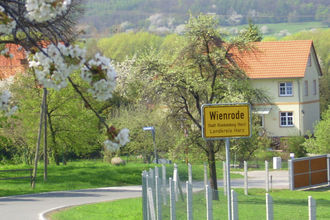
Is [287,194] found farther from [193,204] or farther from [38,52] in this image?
[38,52]

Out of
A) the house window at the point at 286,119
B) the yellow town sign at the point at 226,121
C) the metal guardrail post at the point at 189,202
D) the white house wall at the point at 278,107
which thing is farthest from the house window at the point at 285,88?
the metal guardrail post at the point at 189,202

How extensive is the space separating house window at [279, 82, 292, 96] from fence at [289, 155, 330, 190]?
2632 centimetres

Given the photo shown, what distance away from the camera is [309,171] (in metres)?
31.8

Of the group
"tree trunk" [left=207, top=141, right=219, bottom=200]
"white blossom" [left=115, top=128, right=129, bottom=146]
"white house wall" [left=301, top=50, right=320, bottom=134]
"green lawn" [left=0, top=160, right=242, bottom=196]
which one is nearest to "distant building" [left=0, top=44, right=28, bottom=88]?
"white blossom" [left=115, top=128, right=129, bottom=146]

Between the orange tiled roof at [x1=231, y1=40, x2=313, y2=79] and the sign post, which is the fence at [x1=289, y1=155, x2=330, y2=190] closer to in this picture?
the sign post

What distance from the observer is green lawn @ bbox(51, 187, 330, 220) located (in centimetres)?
813

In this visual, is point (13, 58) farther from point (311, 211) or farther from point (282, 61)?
point (282, 61)

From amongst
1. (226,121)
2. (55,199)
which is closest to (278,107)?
(55,199)

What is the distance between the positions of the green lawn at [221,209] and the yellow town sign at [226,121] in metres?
1.10

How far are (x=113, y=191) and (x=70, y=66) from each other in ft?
72.6

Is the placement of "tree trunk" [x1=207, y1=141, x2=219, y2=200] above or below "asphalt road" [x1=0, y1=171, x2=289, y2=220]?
above

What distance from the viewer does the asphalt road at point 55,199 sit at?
1994cm

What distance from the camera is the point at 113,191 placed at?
27.4 metres

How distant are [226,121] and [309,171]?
2105 cm
